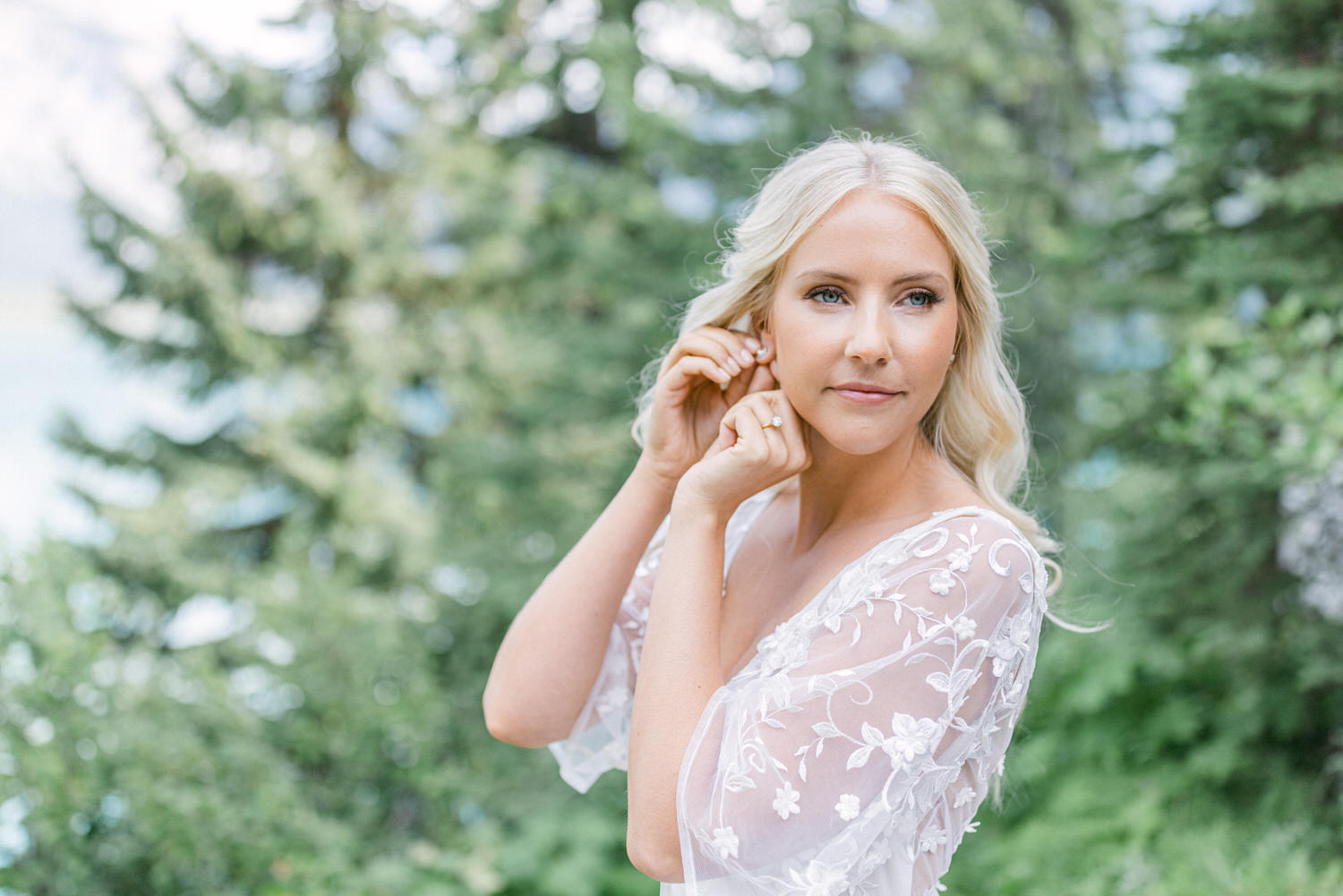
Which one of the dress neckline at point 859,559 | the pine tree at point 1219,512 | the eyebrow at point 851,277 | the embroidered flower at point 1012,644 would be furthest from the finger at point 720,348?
the pine tree at point 1219,512

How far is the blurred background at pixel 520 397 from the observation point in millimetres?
3918

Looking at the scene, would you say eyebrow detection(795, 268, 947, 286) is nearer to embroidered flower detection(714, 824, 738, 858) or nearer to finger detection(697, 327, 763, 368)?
finger detection(697, 327, 763, 368)

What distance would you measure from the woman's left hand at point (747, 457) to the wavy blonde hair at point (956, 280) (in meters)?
0.24

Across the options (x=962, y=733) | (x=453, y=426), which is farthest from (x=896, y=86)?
(x=962, y=733)

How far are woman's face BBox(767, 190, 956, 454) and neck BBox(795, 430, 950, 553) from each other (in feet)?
0.45

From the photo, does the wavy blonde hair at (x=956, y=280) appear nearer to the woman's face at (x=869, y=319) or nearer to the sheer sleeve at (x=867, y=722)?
the woman's face at (x=869, y=319)

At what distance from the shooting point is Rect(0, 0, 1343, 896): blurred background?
3.92 meters

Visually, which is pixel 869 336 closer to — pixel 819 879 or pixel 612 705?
pixel 819 879

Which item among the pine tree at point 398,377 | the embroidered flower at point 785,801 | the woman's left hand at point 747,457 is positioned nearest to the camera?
the embroidered flower at point 785,801

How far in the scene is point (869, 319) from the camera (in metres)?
1.49

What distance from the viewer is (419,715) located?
503 cm

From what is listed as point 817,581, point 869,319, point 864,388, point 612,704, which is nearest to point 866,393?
point 864,388

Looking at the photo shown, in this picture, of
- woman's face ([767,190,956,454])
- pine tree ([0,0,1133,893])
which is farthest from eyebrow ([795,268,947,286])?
pine tree ([0,0,1133,893])

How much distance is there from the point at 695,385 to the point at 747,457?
34cm
